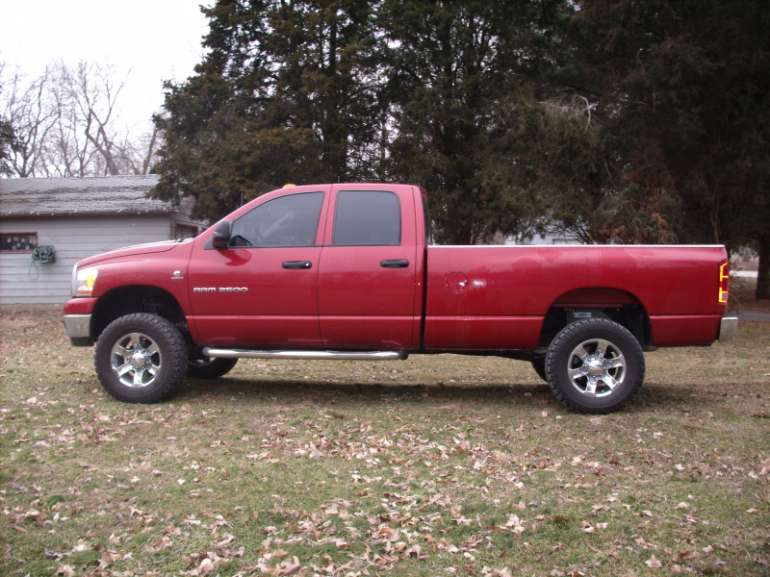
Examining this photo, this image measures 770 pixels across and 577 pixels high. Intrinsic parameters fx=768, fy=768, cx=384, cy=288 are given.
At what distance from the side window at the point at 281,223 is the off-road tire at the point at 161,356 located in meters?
1.00

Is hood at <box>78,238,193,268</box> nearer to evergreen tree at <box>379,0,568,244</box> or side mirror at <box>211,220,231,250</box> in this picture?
side mirror at <box>211,220,231,250</box>

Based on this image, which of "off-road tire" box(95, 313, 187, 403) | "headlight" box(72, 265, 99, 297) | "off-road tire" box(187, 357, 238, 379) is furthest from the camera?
"off-road tire" box(187, 357, 238, 379)

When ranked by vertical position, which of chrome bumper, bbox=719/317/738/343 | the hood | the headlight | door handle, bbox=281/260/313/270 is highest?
the hood

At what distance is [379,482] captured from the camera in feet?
16.0

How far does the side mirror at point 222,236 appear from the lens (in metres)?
6.81

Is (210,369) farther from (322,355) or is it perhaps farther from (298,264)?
(298,264)

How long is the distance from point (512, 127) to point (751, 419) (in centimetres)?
1013

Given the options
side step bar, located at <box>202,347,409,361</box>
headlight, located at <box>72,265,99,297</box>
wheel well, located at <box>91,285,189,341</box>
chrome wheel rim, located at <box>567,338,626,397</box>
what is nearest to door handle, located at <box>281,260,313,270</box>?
side step bar, located at <box>202,347,409,361</box>

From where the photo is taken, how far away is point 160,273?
696 cm

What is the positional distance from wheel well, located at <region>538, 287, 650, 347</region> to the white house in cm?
1473

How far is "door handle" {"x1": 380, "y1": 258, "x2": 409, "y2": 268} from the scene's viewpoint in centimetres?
664

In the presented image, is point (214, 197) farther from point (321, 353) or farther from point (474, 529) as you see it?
point (474, 529)

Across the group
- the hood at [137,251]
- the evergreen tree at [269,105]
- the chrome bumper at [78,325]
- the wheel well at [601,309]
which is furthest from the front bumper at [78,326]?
the evergreen tree at [269,105]

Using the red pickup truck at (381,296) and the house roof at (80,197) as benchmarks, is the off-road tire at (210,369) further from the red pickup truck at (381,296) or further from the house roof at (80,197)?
the house roof at (80,197)
